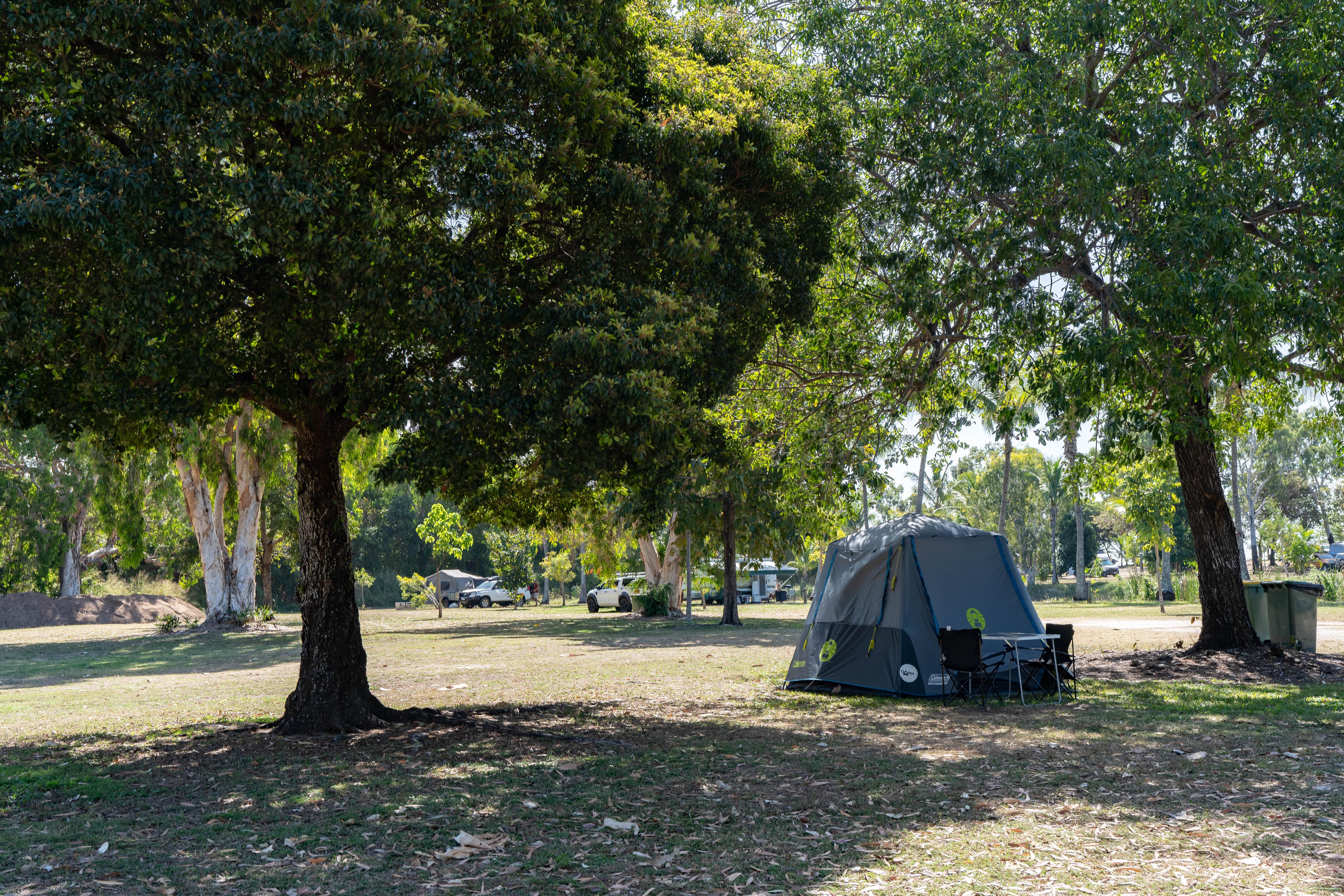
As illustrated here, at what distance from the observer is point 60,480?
37594 mm

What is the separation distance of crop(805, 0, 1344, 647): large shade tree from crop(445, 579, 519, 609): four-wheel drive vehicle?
4897 cm

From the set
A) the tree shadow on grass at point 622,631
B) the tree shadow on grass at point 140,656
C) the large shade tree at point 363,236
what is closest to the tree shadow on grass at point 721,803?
the large shade tree at point 363,236

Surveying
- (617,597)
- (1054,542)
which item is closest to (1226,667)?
(617,597)

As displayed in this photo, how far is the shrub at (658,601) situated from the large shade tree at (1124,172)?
23.2 meters

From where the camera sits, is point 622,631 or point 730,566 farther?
point 730,566

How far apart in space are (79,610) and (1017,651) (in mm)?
39588

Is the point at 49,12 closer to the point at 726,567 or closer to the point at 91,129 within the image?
the point at 91,129

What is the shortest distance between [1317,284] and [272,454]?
24.1m

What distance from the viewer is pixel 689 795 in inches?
266

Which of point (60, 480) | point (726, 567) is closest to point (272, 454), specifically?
point (726, 567)

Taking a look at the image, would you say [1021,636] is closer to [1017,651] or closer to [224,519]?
[1017,651]

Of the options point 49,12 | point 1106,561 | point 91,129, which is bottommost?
point 1106,561

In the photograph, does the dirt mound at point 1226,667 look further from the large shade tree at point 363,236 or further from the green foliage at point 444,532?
the green foliage at point 444,532

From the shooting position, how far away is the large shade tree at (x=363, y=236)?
269 inches
